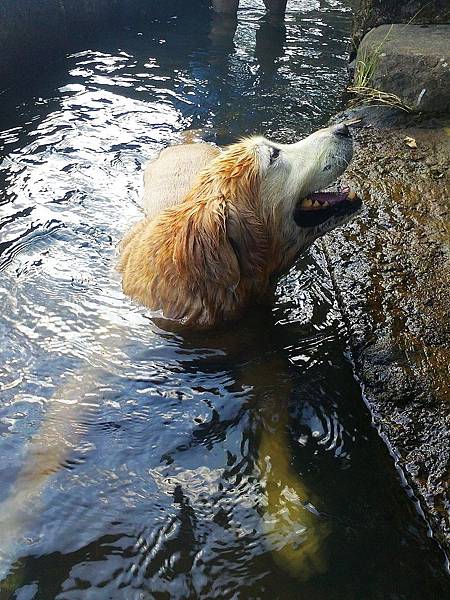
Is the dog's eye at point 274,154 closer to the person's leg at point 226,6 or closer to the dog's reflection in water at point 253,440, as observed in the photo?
the dog's reflection in water at point 253,440

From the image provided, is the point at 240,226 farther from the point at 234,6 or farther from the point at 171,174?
the point at 234,6

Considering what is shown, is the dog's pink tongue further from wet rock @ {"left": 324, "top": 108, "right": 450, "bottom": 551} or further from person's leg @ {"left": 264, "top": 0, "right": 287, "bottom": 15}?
person's leg @ {"left": 264, "top": 0, "right": 287, "bottom": 15}

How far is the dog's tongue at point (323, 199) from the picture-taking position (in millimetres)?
4368

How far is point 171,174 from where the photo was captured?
590 centimetres

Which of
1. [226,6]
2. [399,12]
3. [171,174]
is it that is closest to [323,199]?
[171,174]

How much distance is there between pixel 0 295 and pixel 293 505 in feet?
9.12

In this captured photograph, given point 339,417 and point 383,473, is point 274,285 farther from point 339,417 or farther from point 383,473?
point 383,473

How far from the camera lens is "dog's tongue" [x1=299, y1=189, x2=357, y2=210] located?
4368 millimetres

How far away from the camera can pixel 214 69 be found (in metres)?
9.22

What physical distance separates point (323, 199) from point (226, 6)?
8350 mm

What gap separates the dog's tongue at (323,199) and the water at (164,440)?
0.76m

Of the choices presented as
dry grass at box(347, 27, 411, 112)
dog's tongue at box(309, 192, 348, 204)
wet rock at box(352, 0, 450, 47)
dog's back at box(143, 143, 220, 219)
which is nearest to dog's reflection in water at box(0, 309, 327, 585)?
dog's tongue at box(309, 192, 348, 204)

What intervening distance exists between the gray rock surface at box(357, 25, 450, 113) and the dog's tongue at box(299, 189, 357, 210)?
97.6 inches

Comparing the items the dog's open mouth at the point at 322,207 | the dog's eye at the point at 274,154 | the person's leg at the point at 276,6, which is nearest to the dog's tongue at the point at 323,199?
the dog's open mouth at the point at 322,207
